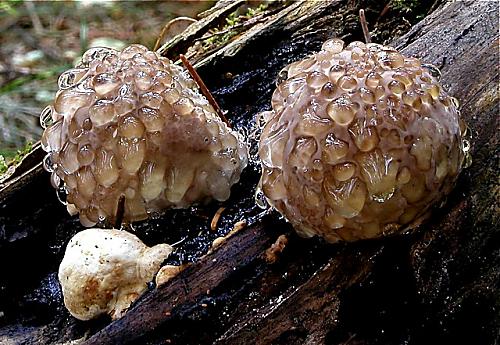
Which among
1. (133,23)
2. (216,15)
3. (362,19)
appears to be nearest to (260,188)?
(362,19)

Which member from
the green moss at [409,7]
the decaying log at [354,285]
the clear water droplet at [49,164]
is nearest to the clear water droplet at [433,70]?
the decaying log at [354,285]

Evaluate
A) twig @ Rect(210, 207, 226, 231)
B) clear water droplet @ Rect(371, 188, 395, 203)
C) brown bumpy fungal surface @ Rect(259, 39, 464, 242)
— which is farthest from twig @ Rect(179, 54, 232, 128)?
clear water droplet @ Rect(371, 188, 395, 203)

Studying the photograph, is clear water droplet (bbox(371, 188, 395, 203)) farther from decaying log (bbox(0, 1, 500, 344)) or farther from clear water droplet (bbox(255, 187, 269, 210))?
clear water droplet (bbox(255, 187, 269, 210))

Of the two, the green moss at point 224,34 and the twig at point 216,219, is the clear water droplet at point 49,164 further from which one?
the green moss at point 224,34

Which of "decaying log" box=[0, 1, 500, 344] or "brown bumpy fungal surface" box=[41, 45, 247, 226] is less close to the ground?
"brown bumpy fungal surface" box=[41, 45, 247, 226]

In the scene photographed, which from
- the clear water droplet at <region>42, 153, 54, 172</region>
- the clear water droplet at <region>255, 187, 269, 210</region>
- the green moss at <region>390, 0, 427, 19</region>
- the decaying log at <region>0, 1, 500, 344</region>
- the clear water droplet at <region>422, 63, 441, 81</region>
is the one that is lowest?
the decaying log at <region>0, 1, 500, 344</region>

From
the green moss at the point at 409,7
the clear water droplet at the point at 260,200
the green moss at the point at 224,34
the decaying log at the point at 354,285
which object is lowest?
the decaying log at the point at 354,285
